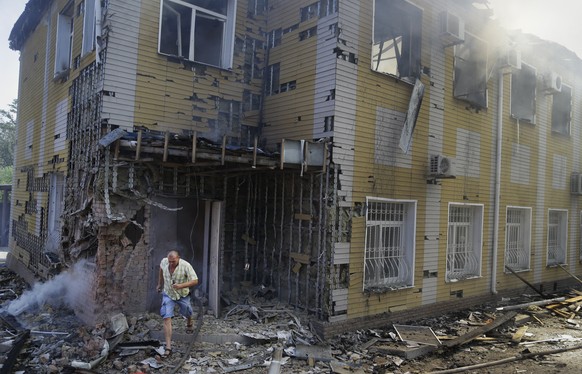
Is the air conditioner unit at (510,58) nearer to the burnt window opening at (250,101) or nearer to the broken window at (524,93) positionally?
the broken window at (524,93)

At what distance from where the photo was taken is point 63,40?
37.6 feet

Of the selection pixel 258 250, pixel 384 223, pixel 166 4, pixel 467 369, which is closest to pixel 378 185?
pixel 384 223

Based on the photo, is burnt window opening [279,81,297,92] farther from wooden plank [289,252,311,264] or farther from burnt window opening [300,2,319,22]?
wooden plank [289,252,311,264]

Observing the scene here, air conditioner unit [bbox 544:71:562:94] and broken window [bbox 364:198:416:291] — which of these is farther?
air conditioner unit [bbox 544:71:562:94]

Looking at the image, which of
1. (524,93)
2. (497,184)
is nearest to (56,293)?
(497,184)

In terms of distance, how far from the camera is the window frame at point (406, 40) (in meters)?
9.62

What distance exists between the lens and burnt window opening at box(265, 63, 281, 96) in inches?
379

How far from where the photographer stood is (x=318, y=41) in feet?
28.5

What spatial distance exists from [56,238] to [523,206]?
1273 cm

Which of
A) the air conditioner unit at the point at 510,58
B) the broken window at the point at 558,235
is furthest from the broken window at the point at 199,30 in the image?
the broken window at the point at 558,235

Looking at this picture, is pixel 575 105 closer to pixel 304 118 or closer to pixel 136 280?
pixel 304 118

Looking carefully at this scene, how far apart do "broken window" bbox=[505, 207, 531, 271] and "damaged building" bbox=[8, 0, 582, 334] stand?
28.5 inches

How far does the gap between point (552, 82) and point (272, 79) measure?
360 inches

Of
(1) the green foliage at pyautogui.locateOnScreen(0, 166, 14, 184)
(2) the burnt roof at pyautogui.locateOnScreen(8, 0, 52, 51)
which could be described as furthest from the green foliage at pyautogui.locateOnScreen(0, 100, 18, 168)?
(2) the burnt roof at pyautogui.locateOnScreen(8, 0, 52, 51)
